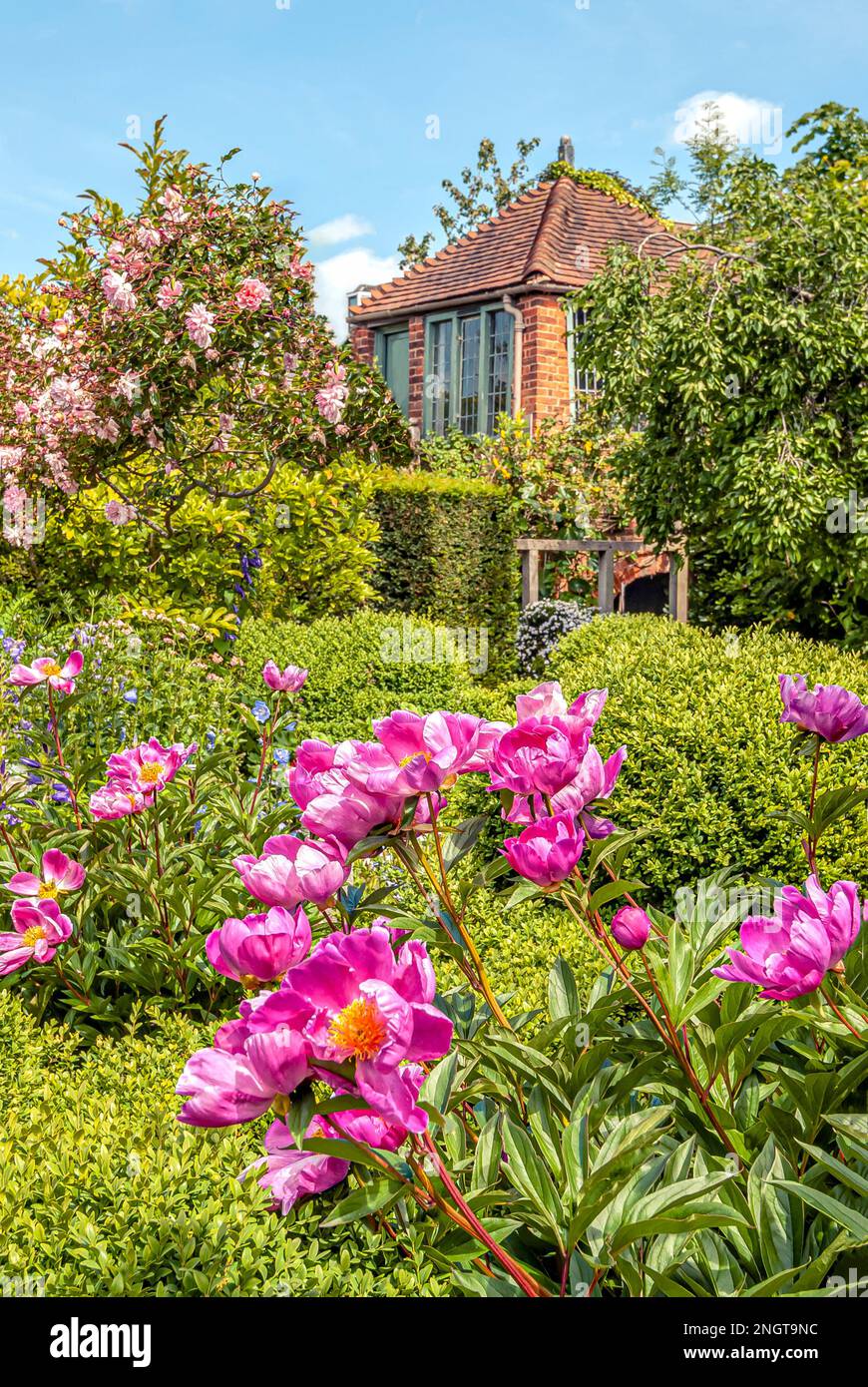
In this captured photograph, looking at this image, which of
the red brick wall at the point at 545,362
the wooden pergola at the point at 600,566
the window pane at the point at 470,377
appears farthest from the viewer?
the window pane at the point at 470,377

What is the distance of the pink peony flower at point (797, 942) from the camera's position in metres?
1.48

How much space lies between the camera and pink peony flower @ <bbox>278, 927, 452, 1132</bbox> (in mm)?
1148

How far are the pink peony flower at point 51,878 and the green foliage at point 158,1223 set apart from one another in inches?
21.9

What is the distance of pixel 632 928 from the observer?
5.47 ft

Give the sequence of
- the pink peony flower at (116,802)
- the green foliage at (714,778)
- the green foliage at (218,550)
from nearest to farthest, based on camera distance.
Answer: the pink peony flower at (116,802), the green foliage at (714,778), the green foliage at (218,550)

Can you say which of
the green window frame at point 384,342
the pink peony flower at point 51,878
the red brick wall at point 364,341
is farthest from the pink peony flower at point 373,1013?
the red brick wall at point 364,341

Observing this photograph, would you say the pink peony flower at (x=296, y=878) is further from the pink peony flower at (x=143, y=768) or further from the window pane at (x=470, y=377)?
the window pane at (x=470, y=377)

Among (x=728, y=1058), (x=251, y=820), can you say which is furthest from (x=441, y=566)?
(x=728, y=1058)

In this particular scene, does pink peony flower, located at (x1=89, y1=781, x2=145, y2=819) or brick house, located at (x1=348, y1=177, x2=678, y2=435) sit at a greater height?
brick house, located at (x1=348, y1=177, x2=678, y2=435)

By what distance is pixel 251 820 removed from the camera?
3449mm

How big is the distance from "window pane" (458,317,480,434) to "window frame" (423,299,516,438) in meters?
Answer: 0.04

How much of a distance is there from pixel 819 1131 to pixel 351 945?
0.91 meters

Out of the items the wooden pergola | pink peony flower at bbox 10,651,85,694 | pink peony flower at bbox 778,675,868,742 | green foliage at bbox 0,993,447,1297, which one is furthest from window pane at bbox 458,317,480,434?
green foliage at bbox 0,993,447,1297

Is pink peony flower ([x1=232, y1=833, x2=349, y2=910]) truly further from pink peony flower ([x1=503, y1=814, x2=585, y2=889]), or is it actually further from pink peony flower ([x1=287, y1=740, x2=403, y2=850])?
pink peony flower ([x1=503, y1=814, x2=585, y2=889])
